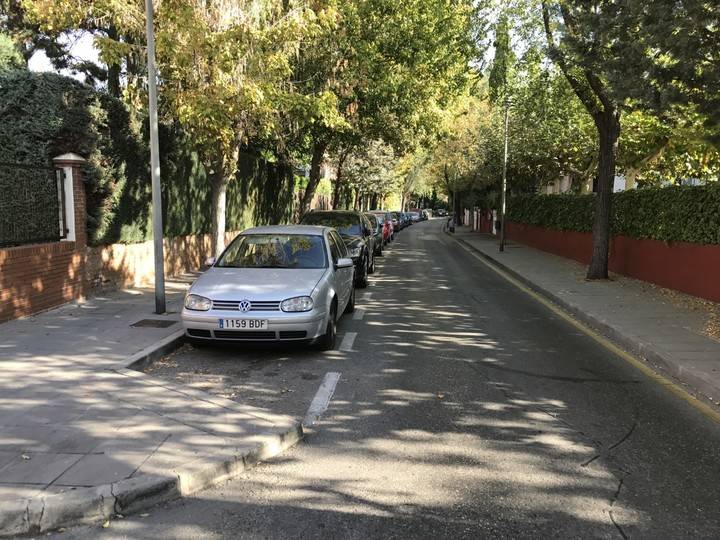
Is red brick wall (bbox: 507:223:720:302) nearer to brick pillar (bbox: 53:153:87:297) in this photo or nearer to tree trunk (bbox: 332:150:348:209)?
brick pillar (bbox: 53:153:87:297)

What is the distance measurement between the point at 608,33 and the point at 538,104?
8.76 meters

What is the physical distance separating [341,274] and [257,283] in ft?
5.93

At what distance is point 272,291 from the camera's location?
6.77 meters

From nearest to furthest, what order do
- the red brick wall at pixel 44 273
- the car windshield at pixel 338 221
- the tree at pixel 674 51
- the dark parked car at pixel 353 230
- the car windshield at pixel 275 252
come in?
the tree at pixel 674 51
the car windshield at pixel 275 252
the red brick wall at pixel 44 273
the dark parked car at pixel 353 230
the car windshield at pixel 338 221

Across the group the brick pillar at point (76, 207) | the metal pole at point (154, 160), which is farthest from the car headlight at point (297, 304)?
the brick pillar at point (76, 207)

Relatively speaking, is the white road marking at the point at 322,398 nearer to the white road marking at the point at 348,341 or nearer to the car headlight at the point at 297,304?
the car headlight at the point at 297,304

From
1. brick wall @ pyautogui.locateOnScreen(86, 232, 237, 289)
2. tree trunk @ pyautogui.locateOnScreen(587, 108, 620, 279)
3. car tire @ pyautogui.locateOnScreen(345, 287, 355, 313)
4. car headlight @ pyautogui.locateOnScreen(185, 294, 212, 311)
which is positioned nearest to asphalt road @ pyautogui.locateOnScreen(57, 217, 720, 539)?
car headlight @ pyautogui.locateOnScreen(185, 294, 212, 311)

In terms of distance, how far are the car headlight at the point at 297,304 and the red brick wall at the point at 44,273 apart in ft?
13.6

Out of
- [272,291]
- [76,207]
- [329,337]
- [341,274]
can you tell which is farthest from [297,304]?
[76,207]

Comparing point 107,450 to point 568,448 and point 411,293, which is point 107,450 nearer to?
point 568,448

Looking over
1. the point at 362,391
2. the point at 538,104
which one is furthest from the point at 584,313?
the point at 538,104

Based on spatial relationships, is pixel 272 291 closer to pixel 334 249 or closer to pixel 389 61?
pixel 334 249

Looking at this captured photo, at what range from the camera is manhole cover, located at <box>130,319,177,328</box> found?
26.6ft

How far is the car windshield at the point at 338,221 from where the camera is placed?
48.1 ft
